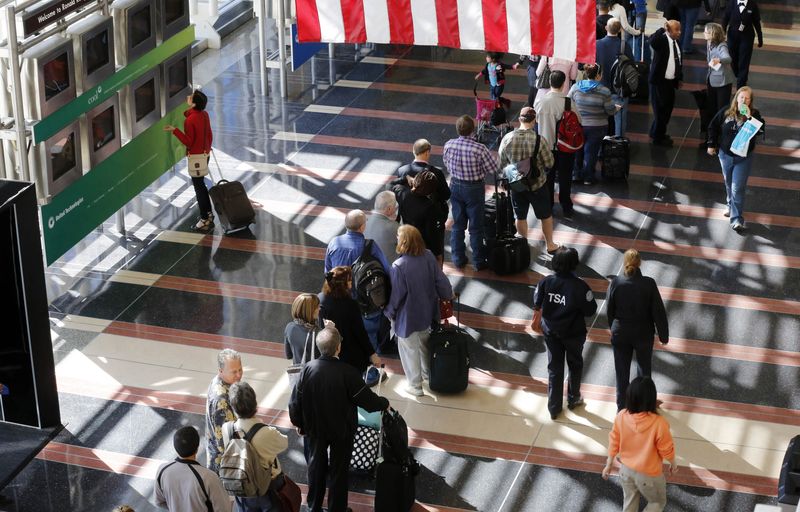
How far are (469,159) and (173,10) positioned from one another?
3997mm

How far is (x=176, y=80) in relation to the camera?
44.1 ft

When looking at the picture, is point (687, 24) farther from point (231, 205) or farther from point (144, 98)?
point (144, 98)

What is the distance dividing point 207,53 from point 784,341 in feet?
37.4

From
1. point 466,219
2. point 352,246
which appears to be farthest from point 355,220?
point 466,219

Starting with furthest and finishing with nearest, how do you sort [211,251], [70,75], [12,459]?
[211,251]
[70,75]
[12,459]

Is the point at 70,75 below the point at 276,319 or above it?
above

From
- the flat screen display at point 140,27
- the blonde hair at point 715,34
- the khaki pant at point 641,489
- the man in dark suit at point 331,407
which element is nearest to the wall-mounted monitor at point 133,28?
the flat screen display at point 140,27

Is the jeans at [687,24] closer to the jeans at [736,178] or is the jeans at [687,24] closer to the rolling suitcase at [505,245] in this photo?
the jeans at [736,178]

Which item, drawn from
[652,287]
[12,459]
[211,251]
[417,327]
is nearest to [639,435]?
[652,287]

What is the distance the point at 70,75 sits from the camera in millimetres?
11086

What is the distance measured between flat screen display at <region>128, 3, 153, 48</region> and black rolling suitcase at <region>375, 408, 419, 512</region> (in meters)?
5.77

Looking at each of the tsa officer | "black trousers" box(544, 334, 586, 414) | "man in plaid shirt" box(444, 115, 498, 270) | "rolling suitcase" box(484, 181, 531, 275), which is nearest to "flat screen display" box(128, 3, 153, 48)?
"man in plaid shirt" box(444, 115, 498, 270)

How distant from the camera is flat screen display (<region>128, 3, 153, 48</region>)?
12.2m

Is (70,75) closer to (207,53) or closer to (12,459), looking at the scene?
(12,459)
